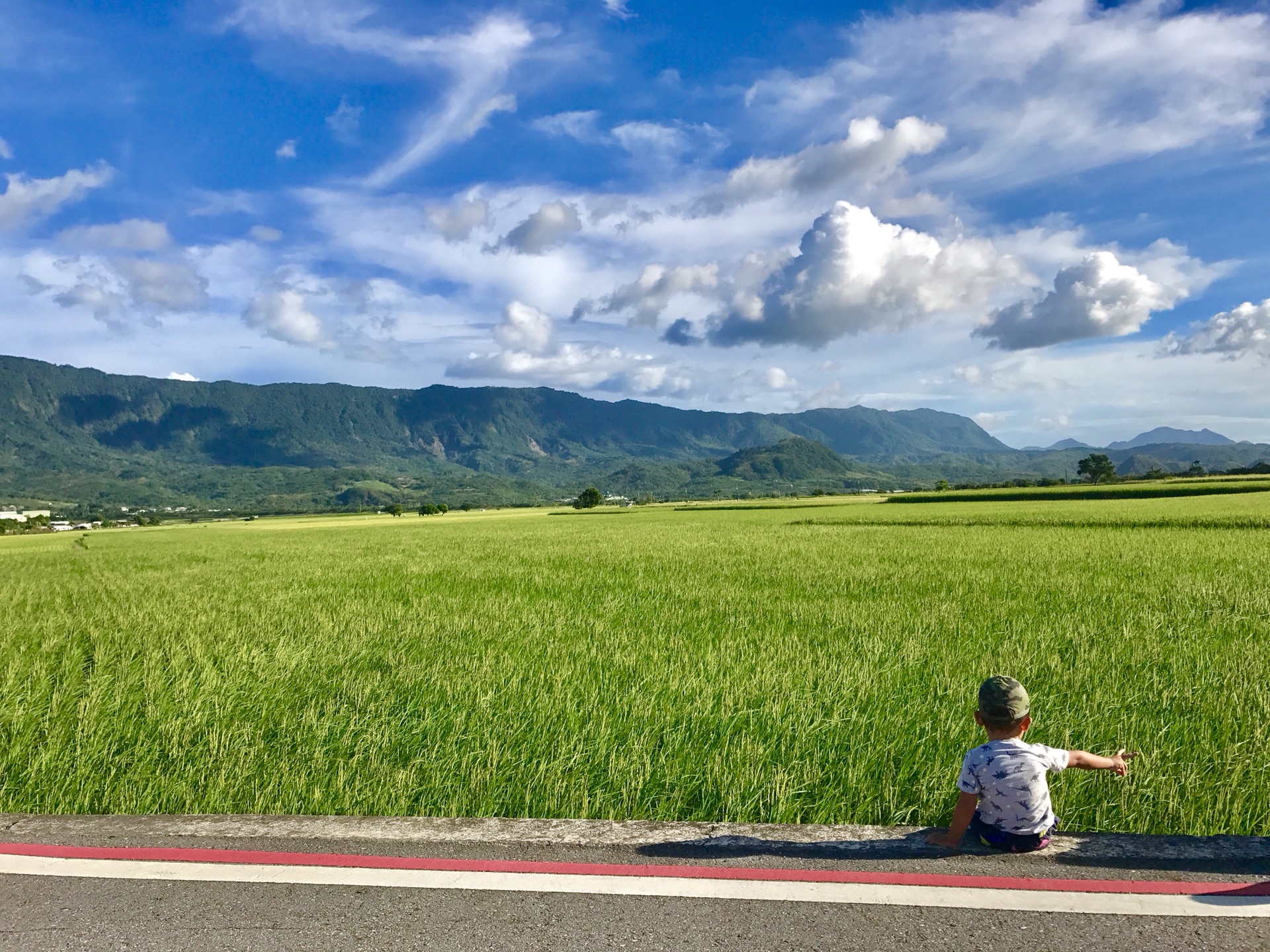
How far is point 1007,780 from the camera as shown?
3820 millimetres

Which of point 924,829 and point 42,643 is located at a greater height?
point 924,829

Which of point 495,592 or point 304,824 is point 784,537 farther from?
point 304,824

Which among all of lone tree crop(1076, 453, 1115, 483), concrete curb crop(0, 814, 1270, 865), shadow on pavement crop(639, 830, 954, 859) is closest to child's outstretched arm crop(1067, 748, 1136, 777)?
concrete curb crop(0, 814, 1270, 865)

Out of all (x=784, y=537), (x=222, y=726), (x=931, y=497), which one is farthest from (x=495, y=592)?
(x=931, y=497)

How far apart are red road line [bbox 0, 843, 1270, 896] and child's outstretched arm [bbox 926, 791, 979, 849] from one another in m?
0.37

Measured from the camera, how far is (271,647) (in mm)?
9898

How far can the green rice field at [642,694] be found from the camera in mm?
4949

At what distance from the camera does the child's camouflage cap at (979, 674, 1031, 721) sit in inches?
153

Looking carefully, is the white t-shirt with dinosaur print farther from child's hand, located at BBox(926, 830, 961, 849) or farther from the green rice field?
the green rice field

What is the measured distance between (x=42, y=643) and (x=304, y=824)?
947cm

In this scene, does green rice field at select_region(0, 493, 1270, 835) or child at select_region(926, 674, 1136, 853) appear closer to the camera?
child at select_region(926, 674, 1136, 853)

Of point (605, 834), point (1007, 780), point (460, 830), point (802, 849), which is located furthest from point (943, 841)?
point (460, 830)

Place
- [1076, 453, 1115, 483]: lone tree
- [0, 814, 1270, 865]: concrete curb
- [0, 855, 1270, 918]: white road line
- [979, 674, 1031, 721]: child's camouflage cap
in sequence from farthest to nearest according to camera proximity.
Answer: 1. [1076, 453, 1115, 483]: lone tree
2. [979, 674, 1031, 721]: child's camouflage cap
3. [0, 814, 1270, 865]: concrete curb
4. [0, 855, 1270, 918]: white road line

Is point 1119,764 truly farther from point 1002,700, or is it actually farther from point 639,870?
point 639,870
